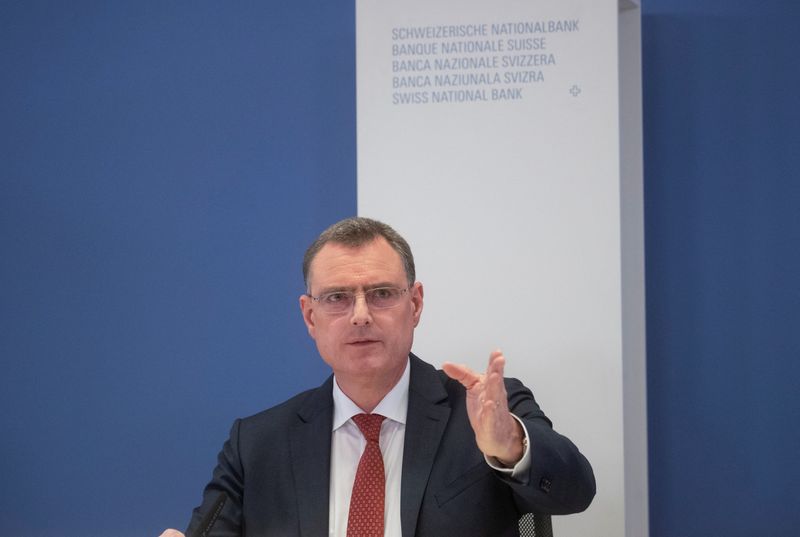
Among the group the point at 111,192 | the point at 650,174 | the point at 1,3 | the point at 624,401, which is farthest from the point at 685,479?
the point at 1,3

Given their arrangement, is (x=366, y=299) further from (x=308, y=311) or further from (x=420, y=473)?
(x=420, y=473)

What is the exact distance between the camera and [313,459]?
7.76 ft

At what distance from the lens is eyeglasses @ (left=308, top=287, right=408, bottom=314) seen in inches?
94.0

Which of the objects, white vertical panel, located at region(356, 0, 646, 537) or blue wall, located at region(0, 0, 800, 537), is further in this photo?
blue wall, located at region(0, 0, 800, 537)

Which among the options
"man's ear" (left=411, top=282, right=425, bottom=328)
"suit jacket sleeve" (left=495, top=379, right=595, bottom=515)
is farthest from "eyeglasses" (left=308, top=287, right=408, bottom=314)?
"suit jacket sleeve" (left=495, top=379, right=595, bottom=515)

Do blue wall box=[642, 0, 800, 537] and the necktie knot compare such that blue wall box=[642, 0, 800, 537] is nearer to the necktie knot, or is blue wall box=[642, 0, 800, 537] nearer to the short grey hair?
the short grey hair

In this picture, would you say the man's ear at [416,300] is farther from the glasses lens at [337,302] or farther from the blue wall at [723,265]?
the blue wall at [723,265]

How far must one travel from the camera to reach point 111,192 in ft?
12.8

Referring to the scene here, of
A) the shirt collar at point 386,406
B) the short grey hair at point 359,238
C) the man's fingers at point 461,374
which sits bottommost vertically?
the shirt collar at point 386,406

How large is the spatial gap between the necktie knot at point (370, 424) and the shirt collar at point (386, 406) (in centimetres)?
2

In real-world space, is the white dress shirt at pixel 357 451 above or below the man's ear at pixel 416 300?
below

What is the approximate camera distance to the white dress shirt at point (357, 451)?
2309mm

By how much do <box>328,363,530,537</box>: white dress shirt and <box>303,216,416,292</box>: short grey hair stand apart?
1.00 ft

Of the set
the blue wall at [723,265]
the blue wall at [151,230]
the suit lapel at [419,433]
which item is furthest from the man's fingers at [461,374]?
the blue wall at [151,230]
